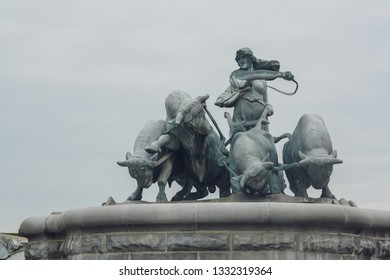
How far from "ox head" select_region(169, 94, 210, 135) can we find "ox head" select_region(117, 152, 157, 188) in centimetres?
68

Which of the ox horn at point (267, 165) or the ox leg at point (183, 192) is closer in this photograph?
the ox horn at point (267, 165)

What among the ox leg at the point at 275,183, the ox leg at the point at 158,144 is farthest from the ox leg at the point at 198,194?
the ox leg at the point at 275,183

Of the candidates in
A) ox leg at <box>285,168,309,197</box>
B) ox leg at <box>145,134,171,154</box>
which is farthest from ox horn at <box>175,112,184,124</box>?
ox leg at <box>285,168,309,197</box>

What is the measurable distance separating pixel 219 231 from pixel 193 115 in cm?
224

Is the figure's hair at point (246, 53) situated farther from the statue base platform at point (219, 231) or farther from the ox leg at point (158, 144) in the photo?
the statue base platform at point (219, 231)

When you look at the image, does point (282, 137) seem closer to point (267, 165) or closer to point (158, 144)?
point (267, 165)

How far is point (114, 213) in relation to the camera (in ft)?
44.2

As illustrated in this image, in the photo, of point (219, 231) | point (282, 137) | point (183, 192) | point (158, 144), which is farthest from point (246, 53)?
point (219, 231)

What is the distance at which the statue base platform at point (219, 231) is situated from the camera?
13.1 meters

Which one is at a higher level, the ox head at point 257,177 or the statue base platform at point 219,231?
the ox head at point 257,177

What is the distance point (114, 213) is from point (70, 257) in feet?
3.57

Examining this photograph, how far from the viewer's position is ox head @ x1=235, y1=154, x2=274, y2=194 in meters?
14.2

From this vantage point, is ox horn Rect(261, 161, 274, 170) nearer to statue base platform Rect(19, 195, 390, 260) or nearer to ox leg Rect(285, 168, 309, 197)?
statue base platform Rect(19, 195, 390, 260)

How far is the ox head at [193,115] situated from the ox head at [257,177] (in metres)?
1.08
